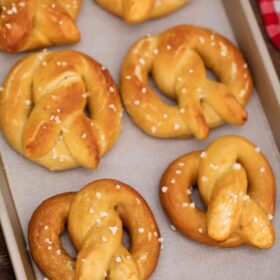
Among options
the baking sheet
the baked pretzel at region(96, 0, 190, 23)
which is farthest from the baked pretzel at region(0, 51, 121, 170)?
the baked pretzel at region(96, 0, 190, 23)

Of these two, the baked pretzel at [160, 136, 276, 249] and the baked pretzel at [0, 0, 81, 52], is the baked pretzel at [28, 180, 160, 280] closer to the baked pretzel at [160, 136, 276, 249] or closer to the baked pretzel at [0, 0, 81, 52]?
the baked pretzel at [160, 136, 276, 249]

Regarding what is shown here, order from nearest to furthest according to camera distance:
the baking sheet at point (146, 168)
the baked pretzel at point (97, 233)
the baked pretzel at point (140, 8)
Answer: the baked pretzel at point (97, 233)
the baking sheet at point (146, 168)
the baked pretzel at point (140, 8)

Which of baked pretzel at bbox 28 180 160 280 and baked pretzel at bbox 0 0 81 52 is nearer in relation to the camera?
baked pretzel at bbox 28 180 160 280

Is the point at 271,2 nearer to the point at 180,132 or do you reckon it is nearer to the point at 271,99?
the point at 271,99

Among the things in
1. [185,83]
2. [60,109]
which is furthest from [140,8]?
[60,109]

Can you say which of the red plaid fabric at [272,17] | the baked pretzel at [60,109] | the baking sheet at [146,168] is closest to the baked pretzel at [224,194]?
the baking sheet at [146,168]

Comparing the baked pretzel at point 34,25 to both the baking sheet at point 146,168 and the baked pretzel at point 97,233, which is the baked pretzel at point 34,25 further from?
the baked pretzel at point 97,233

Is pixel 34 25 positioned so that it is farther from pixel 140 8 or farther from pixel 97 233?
pixel 97 233
